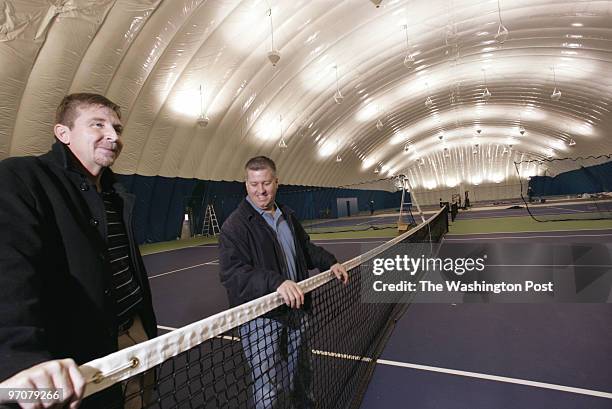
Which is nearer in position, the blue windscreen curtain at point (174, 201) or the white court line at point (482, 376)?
the white court line at point (482, 376)

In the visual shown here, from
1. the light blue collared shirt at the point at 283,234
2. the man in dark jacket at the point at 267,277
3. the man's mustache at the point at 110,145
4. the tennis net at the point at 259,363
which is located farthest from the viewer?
the light blue collared shirt at the point at 283,234

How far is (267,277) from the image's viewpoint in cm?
196

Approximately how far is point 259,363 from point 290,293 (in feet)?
1.47

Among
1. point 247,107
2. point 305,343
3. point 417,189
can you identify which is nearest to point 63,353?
point 305,343

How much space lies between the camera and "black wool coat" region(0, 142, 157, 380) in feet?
3.12

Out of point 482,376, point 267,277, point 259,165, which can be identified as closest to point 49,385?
point 267,277

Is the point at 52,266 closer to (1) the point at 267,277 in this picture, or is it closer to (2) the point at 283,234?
(1) the point at 267,277

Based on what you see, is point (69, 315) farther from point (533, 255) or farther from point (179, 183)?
point (179, 183)

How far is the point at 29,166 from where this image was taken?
1.20m

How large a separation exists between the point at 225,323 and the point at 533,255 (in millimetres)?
7798

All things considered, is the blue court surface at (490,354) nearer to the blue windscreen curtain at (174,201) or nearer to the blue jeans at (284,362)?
the blue jeans at (284,362)

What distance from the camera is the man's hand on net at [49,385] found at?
78cm

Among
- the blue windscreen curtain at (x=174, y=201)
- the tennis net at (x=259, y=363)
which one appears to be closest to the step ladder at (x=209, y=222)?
the blue windscreen curtain at (x=174, y=201)

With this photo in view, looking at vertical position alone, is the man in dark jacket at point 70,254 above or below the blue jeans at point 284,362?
above
